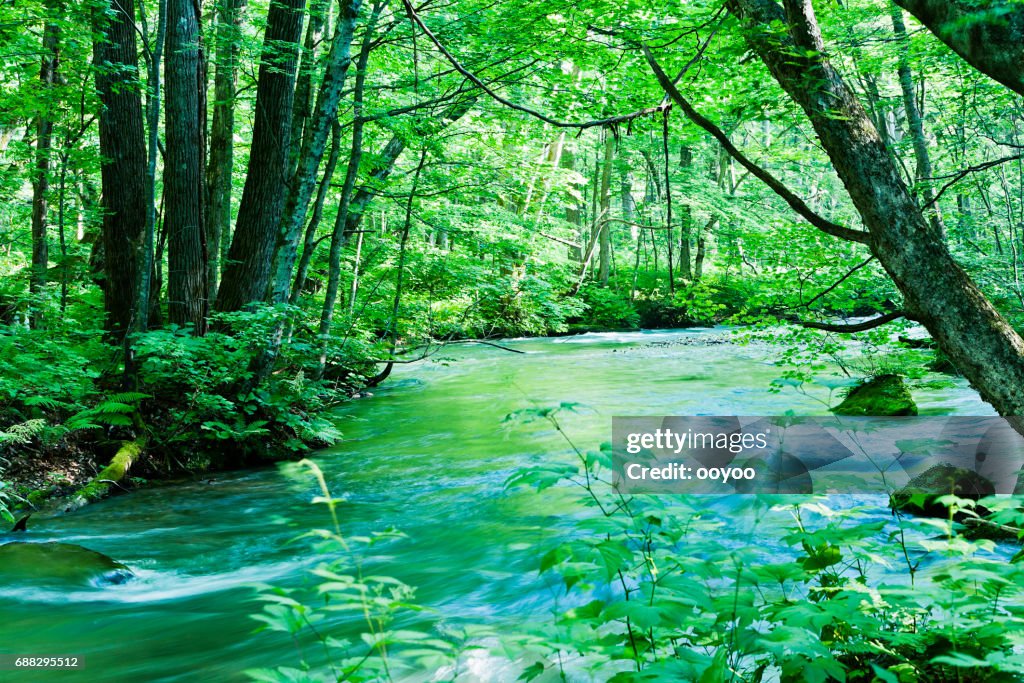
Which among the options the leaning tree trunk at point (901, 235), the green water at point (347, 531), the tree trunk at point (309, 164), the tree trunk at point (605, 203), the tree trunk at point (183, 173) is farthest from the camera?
the tree trunk at point (605, 203)

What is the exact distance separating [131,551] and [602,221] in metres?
19.3

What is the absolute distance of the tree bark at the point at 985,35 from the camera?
277 centimetres

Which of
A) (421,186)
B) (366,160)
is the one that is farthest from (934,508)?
(421,186)

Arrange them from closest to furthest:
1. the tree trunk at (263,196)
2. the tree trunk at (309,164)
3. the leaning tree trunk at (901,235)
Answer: the leaning tree trunk at (901,235) < the tree trunk at (309,164) < the tree trunk at (263,196)

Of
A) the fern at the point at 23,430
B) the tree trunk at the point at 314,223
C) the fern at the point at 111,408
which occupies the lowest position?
the fern at the point at 23,430

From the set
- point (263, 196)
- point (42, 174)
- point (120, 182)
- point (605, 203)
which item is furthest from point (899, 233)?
point (605, 203)

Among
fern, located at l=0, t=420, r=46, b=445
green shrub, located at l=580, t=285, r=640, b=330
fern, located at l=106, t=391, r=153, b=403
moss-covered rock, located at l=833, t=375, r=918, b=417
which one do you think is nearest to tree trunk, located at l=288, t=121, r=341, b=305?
fern, located at l=106, t=391, r=153, b=403

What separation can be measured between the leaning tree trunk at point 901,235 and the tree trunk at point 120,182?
7830mm

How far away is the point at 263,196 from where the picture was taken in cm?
920

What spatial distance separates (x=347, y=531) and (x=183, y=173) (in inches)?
204

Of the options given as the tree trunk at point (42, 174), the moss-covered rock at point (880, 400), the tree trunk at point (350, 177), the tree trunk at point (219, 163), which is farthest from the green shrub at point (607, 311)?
the tree trunk at point (42, 174)

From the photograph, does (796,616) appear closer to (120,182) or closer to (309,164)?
(309,164)

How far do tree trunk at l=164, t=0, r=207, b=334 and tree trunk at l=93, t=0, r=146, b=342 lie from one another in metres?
0.59

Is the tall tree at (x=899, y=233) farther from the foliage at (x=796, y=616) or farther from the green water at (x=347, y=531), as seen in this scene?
the green water at (x=347, y=531)
